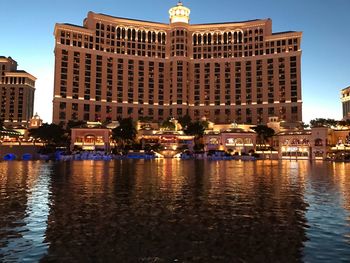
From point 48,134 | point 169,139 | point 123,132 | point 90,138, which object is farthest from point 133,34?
point 48,134

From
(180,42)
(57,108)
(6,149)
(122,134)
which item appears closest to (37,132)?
(6,149)

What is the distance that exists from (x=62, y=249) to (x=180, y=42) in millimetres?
182557

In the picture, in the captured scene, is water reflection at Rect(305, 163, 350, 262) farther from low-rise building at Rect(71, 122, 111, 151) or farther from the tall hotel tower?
the tall hotel tower

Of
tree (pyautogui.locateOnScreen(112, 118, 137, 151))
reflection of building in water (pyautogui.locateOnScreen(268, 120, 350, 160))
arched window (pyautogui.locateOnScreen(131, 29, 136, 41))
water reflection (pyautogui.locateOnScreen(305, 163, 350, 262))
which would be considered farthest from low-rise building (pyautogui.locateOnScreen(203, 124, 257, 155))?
water reflection (pyautogui.locateOnScreen(305, 163, 350, 262))

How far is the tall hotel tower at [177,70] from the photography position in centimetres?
17138

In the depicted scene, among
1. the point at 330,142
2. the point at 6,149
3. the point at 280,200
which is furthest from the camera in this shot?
the point at 330,142

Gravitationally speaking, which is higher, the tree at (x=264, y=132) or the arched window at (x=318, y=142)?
the tree at (x=264, y=132)

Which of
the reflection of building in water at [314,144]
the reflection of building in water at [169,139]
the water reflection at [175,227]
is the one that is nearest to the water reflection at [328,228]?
the water reflection at [175,227]

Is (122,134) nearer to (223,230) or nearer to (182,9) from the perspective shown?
(182,9)

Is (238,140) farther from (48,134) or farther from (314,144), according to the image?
(48,134)

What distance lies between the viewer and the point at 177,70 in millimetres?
183750

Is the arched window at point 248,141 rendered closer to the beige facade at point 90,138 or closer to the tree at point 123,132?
the tree at point 123,132

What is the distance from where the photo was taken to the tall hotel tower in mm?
171375

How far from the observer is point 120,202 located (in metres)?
21.0
